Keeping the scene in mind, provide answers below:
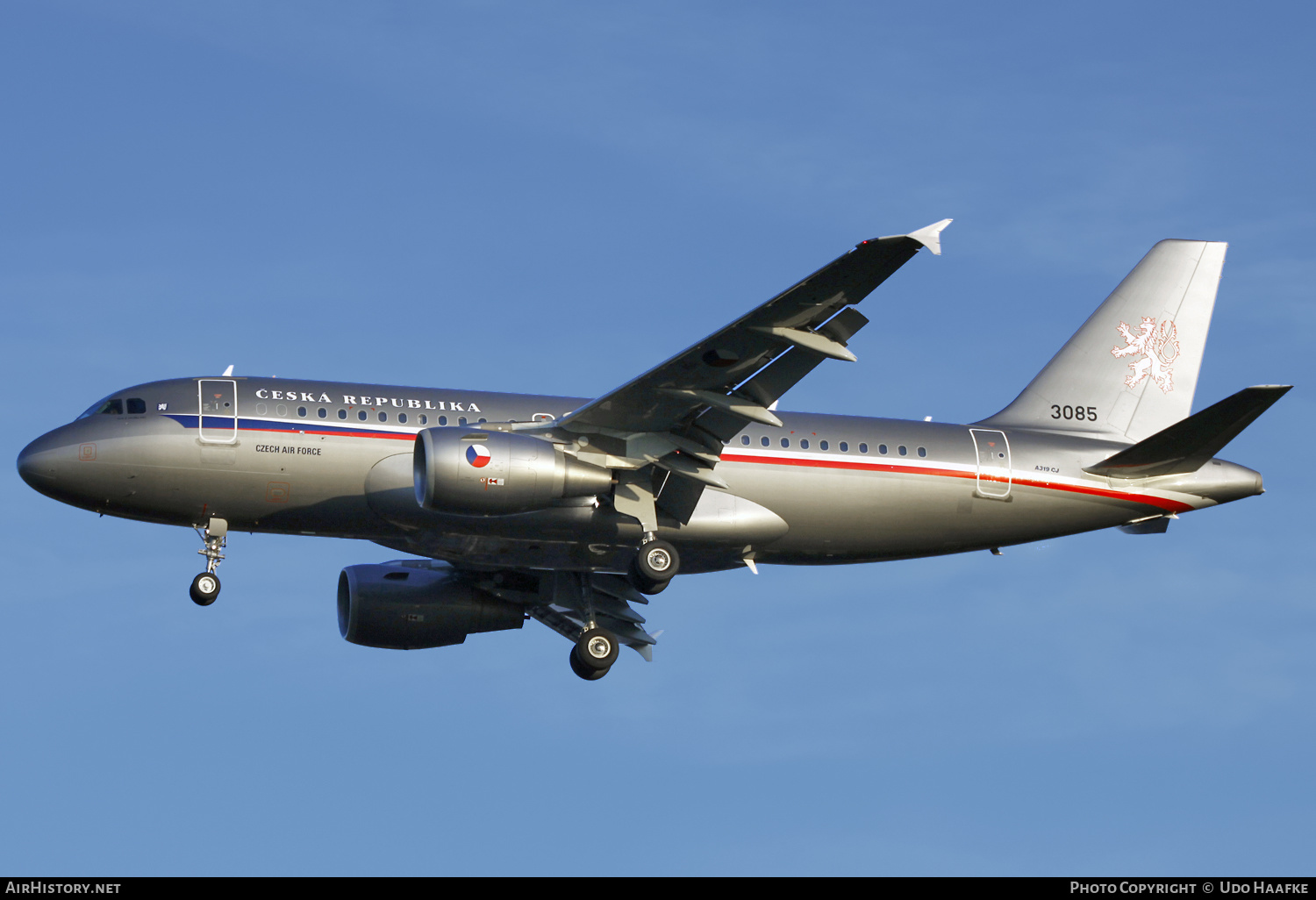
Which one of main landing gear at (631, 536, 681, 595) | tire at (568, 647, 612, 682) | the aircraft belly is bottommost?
tire at (568, 647, 612, 682)

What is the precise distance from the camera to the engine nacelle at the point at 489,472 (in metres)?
35.0

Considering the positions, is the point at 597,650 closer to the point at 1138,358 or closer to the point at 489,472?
the point at 489,472

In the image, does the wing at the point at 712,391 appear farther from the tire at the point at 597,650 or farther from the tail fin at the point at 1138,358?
the tail fin at the point at 1138,358

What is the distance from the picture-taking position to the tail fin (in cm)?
4328

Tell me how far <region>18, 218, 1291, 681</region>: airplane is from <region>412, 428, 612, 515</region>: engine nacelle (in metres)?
0.04

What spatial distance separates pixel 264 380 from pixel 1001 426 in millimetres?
17428

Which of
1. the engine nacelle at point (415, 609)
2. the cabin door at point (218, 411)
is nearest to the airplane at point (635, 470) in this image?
the cabin door at point (218, 411)

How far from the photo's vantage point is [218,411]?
37.2 m

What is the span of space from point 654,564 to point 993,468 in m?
8.33

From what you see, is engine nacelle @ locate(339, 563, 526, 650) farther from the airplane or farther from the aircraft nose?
the aircraft nose

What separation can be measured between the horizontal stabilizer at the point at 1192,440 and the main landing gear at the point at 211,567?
19.3 meters

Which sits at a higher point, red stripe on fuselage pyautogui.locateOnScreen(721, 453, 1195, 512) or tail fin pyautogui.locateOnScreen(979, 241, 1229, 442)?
tail fin pyautogui.locateOnScreen(979, 241, 1229, 442)

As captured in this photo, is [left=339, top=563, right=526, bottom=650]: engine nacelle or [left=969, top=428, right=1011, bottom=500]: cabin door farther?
[left=339, top=563, right=526, bottom=650]: engine nacelle

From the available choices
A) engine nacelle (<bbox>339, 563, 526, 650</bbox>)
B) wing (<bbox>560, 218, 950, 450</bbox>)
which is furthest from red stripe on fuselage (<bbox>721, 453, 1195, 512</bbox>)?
engine nacelle (<bbox>339, 563, 526, 650</bbox>)
